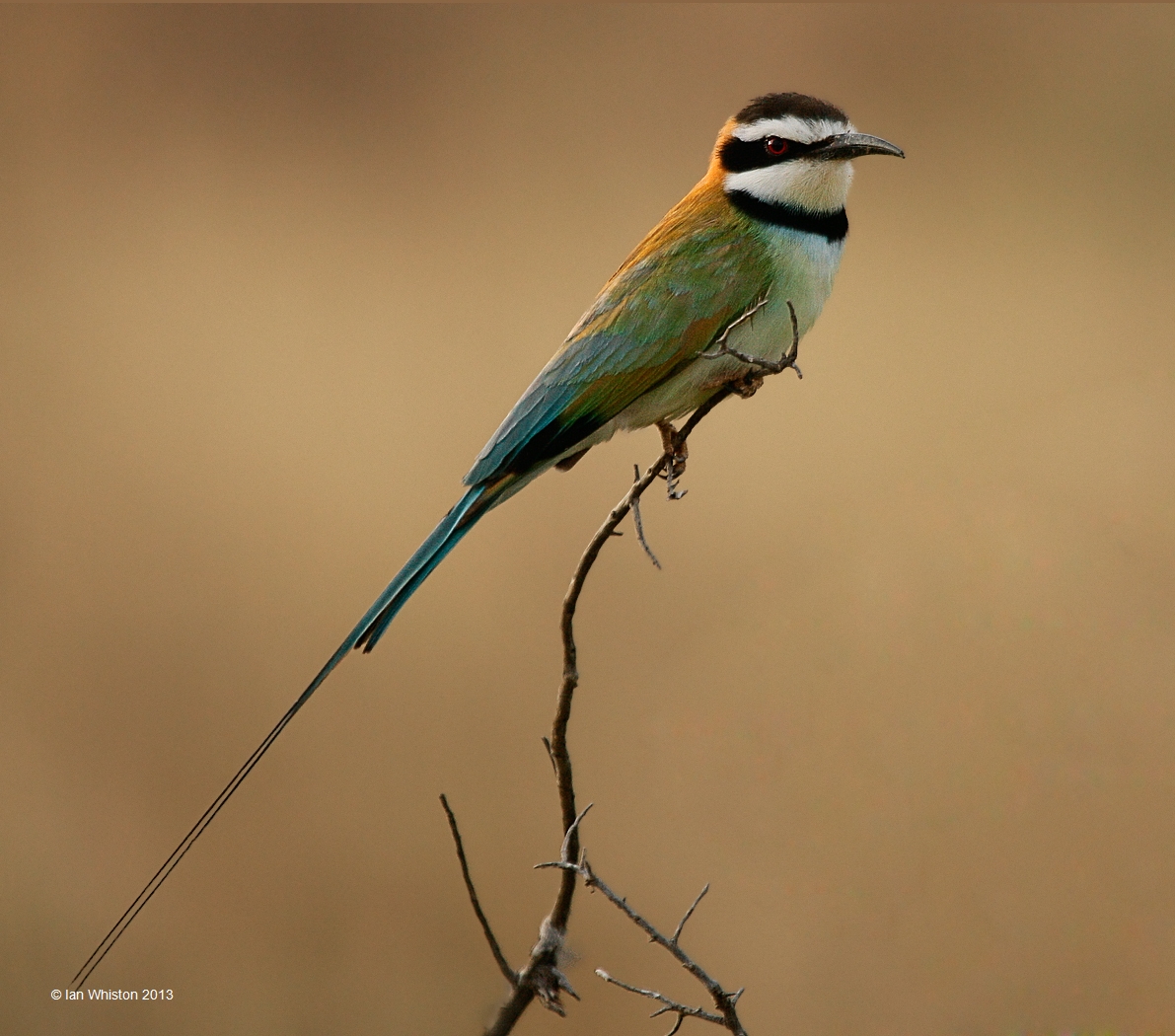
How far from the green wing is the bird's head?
10 centimetres

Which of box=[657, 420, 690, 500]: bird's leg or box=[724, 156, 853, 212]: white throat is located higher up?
box=[724, 156, 853, 212]: white throat

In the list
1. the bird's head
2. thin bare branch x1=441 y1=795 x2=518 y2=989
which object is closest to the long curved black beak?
the bird's head

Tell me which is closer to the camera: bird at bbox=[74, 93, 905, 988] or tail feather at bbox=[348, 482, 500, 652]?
tail feather at bbox=[348, 482, 500, 652]

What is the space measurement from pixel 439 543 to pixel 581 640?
140 centimetres

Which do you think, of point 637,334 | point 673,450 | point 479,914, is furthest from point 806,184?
point 479,914

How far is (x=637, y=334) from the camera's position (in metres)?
2.07

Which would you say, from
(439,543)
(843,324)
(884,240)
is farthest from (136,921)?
(884,240)

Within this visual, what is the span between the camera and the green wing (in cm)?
197

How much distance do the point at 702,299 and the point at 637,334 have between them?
14 cm

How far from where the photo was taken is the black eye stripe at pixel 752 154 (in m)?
2.17

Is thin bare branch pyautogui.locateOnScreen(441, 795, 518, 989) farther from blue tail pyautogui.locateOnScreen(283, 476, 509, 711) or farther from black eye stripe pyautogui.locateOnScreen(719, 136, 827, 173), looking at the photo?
black eye stripe pyautogui.locateOnScreen(719, 136, 827, 173)

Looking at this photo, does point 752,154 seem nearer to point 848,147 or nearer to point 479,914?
point 848,147

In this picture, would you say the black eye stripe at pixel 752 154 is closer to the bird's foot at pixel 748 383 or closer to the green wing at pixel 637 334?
the green wing at pixel 637 334

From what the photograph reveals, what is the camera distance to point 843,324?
3611mm
